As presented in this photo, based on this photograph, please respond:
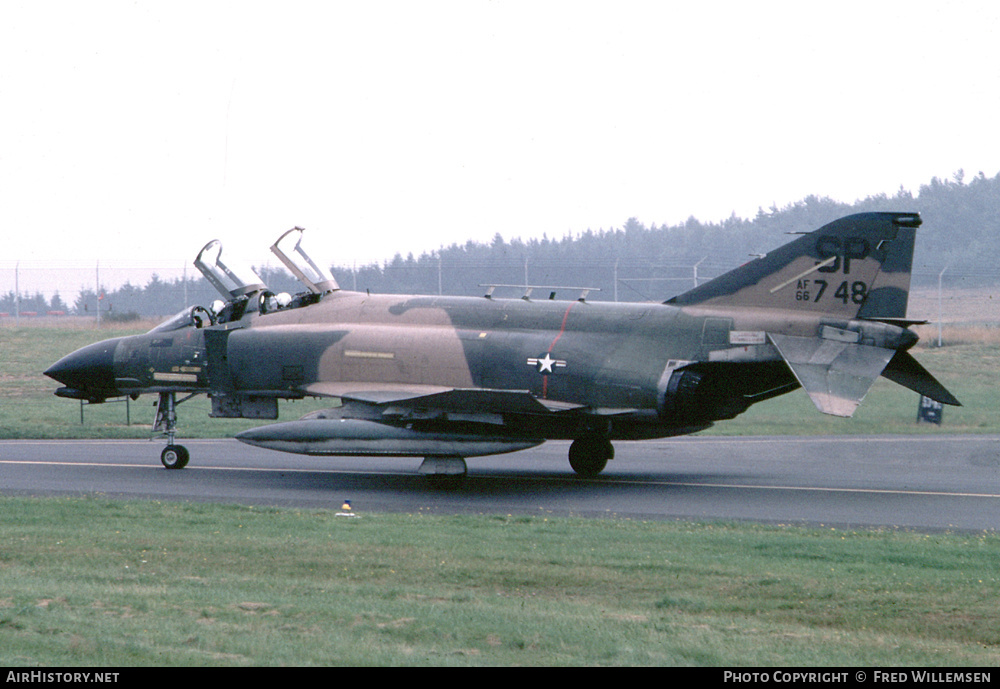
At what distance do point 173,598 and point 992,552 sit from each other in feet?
26.4

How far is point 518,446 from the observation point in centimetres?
1762

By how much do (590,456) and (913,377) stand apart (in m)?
5.57

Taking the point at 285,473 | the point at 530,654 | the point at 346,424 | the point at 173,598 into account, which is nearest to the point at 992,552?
the point at 530,654

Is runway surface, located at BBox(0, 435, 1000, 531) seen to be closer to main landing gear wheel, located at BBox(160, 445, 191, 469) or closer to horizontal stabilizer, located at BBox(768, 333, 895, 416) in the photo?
main landing gear wheel, located at BBox(160, 445, 191, 469)

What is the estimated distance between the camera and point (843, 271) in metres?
16.6

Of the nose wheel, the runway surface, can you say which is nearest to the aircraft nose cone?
the nose wheel

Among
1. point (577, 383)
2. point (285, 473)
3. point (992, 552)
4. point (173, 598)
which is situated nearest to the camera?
point (173, 598)

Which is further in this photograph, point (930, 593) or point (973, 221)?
point (973, 221)

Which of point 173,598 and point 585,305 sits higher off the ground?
point 585,305

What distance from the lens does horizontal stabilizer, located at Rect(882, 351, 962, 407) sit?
1648 cm

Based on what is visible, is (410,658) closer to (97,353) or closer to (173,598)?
(173,598)

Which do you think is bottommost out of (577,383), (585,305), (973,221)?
(577,383)

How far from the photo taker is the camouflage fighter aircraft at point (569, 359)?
53.8 ft

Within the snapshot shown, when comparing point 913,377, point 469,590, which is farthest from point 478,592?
point 913,377
